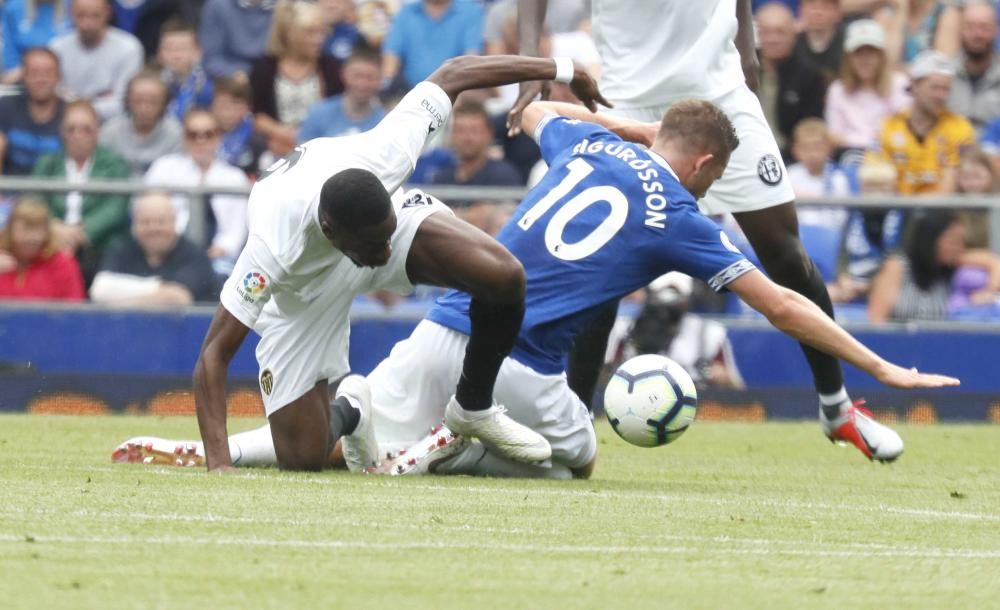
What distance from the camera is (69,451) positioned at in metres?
8.54

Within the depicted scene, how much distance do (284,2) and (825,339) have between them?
29.0ft

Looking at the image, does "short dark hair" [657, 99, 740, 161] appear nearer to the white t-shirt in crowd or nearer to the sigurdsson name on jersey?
the sigurdsson name on jersey

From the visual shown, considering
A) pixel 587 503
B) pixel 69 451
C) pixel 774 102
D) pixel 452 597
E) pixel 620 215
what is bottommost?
pixel 774 102

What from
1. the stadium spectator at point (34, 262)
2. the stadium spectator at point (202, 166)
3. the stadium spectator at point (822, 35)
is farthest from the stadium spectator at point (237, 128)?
the stadium spectator at point (822, 35)

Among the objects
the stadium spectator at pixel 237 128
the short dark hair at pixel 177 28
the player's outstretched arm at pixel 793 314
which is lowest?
the stadium spectator at pixel 237 128

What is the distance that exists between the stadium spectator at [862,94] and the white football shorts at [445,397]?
7018 millimetres

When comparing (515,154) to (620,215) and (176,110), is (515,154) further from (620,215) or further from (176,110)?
(620,215)

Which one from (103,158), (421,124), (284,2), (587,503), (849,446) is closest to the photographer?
(587,503)

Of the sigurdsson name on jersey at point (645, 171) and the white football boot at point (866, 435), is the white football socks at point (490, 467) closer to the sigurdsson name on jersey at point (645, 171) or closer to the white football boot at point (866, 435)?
the sigurdsson name on jersey at point (645, 171)

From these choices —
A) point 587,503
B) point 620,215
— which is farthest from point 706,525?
point 620,215

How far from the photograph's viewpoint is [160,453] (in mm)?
7852

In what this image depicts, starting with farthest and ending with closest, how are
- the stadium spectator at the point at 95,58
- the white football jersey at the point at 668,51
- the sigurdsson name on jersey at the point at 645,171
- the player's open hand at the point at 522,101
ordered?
1. the stadium spectator at the point at 95,58
2. the white football jersey at the point at 668,51
3. the player's open hand at the point at 522,101
4. the sigurdsson name on jersey at the point at 645,171

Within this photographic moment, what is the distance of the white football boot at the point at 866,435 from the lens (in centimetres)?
877

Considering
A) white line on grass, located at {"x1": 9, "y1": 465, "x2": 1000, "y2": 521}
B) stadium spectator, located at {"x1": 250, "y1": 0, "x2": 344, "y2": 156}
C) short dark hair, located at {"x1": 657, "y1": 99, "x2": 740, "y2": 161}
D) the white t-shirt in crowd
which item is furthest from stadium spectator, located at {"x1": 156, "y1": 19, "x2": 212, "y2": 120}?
white line on grass, located at {"x1": 9, "y1": 465, "x2": 1000, "y2": 521}
